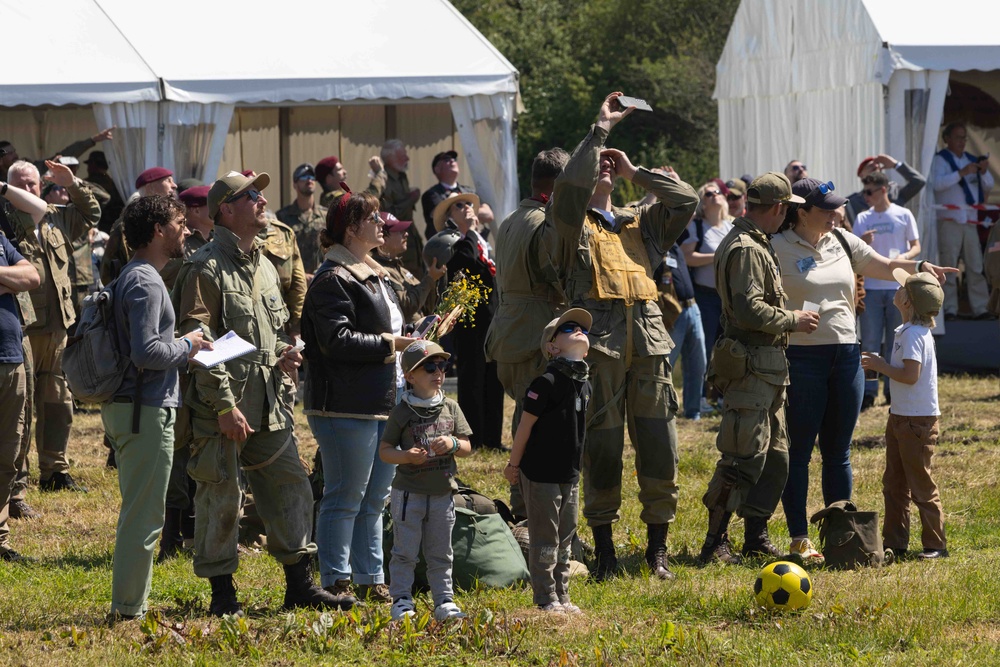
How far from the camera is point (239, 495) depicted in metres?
5.68

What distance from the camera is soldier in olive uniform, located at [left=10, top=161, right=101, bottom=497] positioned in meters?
8.41

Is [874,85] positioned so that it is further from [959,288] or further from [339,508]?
[339,508]

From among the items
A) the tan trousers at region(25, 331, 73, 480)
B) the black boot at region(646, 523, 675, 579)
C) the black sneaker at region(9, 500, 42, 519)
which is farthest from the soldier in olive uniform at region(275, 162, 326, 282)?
the black boot at region(646, 523, 675, 579)

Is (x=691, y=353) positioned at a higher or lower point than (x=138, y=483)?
higher

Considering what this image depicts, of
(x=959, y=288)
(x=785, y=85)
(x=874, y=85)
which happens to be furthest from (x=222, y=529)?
(x=785, y=85)

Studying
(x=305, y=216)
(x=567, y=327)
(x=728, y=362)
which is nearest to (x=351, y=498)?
(x=567, y=327)

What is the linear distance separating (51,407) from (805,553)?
4.90 m

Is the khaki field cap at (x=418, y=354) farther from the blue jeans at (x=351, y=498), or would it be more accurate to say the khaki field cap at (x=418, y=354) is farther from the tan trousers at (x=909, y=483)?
the tan trousers at (x=909, y=483)

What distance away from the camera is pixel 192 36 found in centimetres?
1366

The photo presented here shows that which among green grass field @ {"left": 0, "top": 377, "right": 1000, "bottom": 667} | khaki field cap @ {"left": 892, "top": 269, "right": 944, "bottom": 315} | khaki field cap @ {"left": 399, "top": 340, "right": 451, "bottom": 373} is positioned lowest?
green grass field @ {"left": 0, "top": 377, "right": 1000, "bottom": 667}

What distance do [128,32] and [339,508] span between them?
→ 8872 millimetres

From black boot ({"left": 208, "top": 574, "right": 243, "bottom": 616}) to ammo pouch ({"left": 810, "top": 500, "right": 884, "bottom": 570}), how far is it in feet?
9.35

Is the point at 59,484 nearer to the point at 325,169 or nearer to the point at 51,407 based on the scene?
the point at 51,407

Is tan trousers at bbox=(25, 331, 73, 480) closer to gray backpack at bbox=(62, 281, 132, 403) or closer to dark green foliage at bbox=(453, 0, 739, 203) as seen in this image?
gray backpack at bbox=(62, 281, 132, 403)
